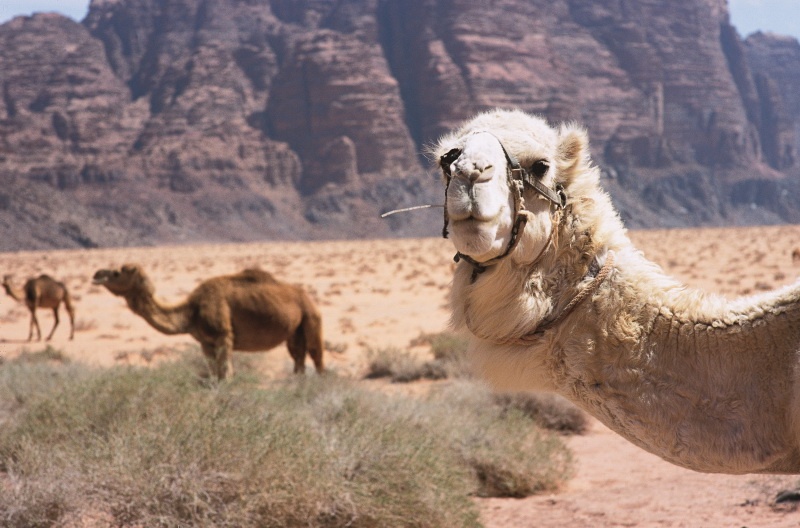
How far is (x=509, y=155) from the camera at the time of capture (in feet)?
8.57

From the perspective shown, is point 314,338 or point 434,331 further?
point 434,331

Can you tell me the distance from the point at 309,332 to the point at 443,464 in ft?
15.5

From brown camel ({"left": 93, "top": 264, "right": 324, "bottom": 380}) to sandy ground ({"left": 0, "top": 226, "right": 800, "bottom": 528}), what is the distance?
259cm

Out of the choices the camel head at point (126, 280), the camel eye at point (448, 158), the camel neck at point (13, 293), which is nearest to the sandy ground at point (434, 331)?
the camel neck at point (13, 293)

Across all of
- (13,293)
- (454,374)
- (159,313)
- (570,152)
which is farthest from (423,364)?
(570,152)

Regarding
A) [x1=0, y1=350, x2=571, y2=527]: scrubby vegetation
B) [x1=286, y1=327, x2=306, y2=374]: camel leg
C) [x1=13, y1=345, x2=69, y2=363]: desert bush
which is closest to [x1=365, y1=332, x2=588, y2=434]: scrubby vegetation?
[x1=0, y1=350, x2=571, y2=527]: scrubby vegetation

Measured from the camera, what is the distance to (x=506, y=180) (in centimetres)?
254

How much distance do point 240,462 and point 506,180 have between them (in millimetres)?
3269

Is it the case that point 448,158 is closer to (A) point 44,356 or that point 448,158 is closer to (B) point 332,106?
(A) point 44,356

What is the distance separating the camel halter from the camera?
255 cm

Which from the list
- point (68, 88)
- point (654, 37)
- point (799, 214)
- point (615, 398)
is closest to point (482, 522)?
point (615, 398)

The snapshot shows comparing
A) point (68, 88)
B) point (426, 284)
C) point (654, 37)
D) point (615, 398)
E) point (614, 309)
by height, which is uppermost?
point (654, 37)

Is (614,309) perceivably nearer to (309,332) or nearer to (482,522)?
(482,522)

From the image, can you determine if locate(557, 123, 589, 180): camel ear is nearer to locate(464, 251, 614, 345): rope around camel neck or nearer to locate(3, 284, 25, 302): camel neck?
locate(464, 251, 614, 345): rope around camel neck
